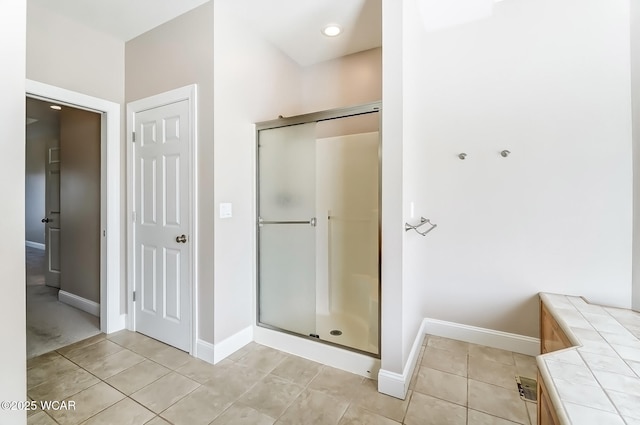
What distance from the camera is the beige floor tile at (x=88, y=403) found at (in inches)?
63.0

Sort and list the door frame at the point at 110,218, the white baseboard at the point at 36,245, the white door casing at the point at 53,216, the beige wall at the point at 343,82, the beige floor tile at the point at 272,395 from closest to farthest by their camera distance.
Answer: the beige floor tile at the point at 272,395 < the door frame at the point at 110,218 < the beige wall at the point at 343,82 < the white door casing at the point at 53,216 < the white baseboard at the point at 36,245

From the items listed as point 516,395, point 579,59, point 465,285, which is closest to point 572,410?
point 516,395

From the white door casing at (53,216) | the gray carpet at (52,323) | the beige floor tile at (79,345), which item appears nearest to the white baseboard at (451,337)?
the beige floor tile at (79,345)

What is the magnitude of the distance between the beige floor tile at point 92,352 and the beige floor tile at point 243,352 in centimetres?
98

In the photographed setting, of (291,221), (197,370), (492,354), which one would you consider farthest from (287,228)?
(492,354)

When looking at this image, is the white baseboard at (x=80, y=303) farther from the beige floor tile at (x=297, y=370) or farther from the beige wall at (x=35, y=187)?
the beige wall at (x=35, y=187)

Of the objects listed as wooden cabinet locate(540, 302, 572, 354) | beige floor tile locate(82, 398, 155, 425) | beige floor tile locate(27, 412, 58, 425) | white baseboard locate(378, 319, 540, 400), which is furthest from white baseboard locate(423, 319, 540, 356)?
beige floor tile locate(27, 412, 58, 425)

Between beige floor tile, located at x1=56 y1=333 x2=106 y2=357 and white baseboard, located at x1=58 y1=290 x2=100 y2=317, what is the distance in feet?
1.77

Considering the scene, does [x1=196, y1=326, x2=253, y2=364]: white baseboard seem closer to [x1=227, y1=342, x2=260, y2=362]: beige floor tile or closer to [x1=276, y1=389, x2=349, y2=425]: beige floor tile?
[x1=227, y1=342, x2=260, y2=362]: beige floor tile

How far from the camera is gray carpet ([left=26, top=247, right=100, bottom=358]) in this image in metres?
2.42

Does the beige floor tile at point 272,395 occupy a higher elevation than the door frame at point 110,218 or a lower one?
Result: lower

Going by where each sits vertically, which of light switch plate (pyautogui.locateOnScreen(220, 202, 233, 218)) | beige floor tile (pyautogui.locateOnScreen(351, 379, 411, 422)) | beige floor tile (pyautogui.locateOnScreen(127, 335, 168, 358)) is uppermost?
light switch plate (pyautogui.locateOnScreen(220, 202, 233, 218))

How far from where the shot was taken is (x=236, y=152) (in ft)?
7.71

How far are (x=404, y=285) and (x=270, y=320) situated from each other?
130 centimetres
